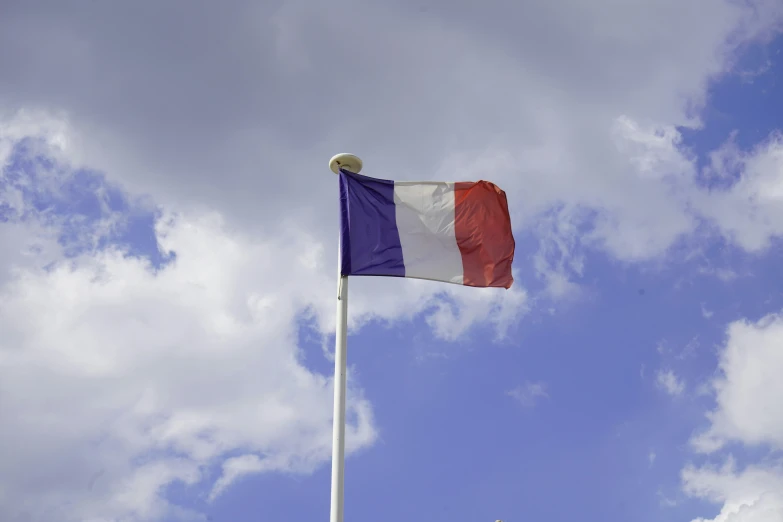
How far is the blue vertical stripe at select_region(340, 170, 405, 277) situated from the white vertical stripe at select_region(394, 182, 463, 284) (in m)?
0.25

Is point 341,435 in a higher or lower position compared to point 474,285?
lower

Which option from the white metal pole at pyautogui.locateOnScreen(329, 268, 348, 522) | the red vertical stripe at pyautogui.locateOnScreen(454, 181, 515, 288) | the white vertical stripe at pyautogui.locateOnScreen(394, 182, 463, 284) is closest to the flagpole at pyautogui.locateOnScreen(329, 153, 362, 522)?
the white metal pole at pyautogui.locateOnScreen(329, 268, 348, 522)

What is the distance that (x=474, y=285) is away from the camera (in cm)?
2178

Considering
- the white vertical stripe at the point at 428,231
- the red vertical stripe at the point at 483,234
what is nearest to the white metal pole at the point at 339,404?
the white vertical stripe at the point at 428,231

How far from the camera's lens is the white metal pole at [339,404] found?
17.3 meters

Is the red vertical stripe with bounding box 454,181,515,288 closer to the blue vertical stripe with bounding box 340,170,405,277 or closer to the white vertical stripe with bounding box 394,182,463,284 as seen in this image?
the white vertical stripe with bounding box 394,182,463,284

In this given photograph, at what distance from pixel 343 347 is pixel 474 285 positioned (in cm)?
433

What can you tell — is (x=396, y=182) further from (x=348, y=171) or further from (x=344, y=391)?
(x=344, y=391)

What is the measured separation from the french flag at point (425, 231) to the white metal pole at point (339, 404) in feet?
2.44

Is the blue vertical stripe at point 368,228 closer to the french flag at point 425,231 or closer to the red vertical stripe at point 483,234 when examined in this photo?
the french flag at point 425,231

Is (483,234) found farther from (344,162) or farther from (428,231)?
(344,162)

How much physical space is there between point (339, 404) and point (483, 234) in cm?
656

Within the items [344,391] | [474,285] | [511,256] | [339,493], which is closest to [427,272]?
[474,285]

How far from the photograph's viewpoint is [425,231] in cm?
2195
